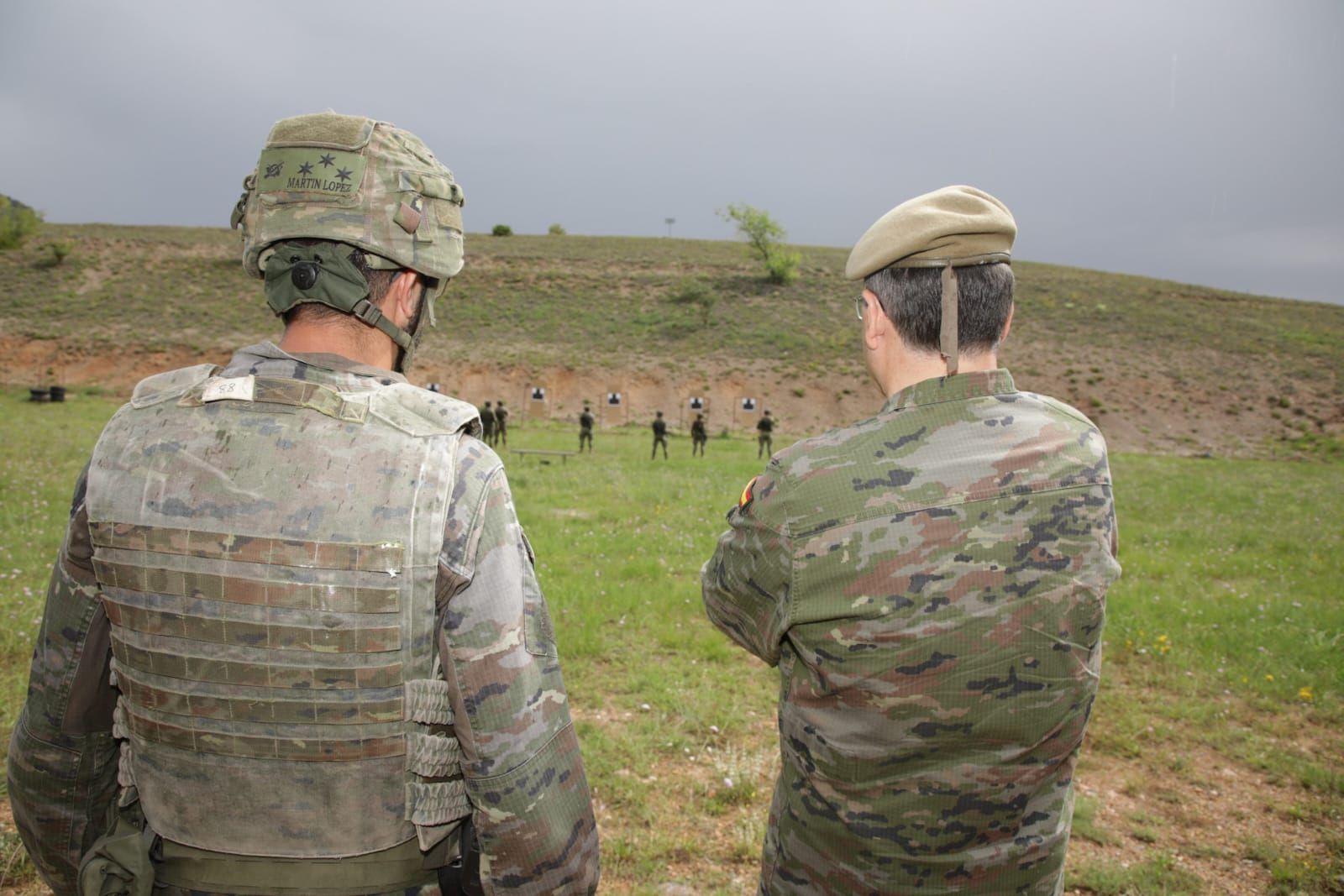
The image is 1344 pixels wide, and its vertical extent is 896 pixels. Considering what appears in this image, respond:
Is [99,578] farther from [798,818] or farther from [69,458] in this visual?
[69,458]

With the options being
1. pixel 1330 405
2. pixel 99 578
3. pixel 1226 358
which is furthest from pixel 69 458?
pixel 1226 358

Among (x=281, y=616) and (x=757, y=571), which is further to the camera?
(x=757, y=571)

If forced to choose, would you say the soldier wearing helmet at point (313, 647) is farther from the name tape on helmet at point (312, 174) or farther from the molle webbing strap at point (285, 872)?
the name tape on helmet at point (312, 174)

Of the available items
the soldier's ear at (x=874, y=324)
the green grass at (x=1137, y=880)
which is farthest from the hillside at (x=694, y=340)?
the soldier's ear at (x=874, y=324)

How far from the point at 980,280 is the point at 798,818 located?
1332 mm

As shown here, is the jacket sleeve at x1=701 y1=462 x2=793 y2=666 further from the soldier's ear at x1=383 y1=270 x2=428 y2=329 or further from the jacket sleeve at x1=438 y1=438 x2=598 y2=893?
the soldier's ear at x1=383 y1=270 x2=428 y2=329

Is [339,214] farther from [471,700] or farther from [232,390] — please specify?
[471,700]

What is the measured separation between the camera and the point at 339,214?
5.64ft

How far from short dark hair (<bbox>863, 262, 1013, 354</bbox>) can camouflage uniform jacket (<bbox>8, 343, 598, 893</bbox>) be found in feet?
3.37

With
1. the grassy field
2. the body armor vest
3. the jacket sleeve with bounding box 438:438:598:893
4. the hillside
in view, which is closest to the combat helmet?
the body armor vest

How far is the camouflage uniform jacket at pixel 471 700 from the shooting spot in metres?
1.47

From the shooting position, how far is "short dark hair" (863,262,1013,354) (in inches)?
71.0

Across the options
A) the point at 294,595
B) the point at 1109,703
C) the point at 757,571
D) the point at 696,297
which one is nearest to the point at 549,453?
the point at 1109,703

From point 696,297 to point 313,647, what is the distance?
155ft
